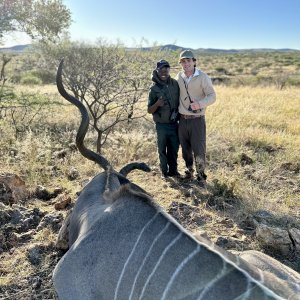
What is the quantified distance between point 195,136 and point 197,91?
58 cm

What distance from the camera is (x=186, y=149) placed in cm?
603

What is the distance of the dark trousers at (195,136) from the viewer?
224 inches

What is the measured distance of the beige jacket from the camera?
5.54 metres

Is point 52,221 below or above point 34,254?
above

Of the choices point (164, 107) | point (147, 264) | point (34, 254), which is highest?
point (164, 107)

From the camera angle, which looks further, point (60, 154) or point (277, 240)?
point (60, 154)

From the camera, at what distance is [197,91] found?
563cm

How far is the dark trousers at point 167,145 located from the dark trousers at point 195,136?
0.16m

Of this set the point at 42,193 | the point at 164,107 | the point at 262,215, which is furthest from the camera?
the point at 164,107

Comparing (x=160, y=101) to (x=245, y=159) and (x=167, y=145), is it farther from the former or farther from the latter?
(x=245, y=159)

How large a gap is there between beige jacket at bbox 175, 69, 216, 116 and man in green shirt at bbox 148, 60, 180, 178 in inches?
4.6

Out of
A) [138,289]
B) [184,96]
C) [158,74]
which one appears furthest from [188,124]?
[138,289]

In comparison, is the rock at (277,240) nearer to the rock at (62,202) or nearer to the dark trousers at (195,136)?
the dark trousers at (195,136)

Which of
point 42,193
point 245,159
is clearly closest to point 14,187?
point 42,193
